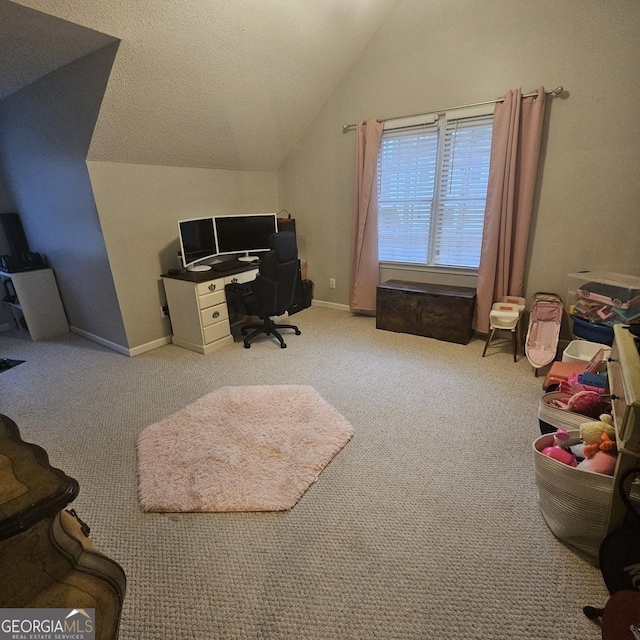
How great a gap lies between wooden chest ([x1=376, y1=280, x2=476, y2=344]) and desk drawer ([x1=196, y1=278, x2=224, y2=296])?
1.55m

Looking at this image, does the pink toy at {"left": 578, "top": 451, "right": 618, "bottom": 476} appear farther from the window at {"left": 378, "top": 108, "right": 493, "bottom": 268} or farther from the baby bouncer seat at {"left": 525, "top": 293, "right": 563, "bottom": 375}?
the window at {"left": 378, "top": 108, "right": 493, "bottom": 268}

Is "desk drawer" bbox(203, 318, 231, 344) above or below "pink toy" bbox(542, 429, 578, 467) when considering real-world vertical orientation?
below

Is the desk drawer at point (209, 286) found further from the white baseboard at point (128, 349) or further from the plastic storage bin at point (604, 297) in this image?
the plastic storage bin at point (604, 297)

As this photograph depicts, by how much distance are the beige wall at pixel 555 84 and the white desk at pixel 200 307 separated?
2227 millimetres

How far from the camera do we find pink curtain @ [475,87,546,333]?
104 inches

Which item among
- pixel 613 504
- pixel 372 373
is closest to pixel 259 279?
pixel 372 373

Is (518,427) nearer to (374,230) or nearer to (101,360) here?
(374,230)

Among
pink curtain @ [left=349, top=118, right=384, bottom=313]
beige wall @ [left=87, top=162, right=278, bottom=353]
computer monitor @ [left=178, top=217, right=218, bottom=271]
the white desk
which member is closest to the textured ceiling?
beige wall @ [left=87, top=162, right=278, bottom=353]

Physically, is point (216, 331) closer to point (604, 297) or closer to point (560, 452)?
point (560, 452)

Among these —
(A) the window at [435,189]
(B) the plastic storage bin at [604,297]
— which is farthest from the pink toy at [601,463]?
(A) the window at [435,189]

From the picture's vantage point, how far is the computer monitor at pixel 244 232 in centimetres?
343

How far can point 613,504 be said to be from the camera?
115 cm

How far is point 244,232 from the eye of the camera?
11.8 ft

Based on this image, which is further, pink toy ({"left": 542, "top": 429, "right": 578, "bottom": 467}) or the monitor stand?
the monitor stand
